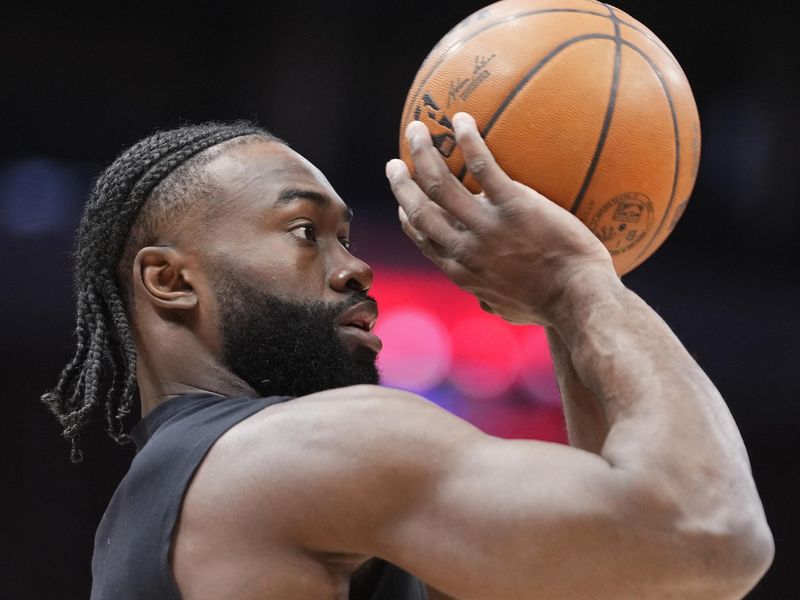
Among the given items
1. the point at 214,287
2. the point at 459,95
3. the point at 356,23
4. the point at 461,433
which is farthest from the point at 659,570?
the point at 356,23

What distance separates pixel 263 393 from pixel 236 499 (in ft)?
1.47

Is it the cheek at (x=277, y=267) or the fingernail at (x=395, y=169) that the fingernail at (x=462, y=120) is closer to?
the fingernail at (x=395, y=169)

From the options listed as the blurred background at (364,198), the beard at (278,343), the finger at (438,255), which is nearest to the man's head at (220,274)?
the beard at (278,343)

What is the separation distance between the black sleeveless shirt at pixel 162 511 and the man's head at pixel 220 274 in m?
0.15

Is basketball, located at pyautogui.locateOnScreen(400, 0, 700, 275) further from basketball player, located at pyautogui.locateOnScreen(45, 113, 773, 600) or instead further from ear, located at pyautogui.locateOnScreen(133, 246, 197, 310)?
ear, located at pyautogui.locateOnScreen(133, 246, 197, 310)

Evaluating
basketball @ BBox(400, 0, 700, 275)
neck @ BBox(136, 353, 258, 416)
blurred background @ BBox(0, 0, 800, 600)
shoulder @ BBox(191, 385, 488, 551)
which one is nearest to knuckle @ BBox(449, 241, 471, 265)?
basketball @ BBox(400, 0, 700, 275)

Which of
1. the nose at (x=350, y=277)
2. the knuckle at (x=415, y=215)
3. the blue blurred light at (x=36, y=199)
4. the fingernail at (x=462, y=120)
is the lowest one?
the blue blurred light at (x=36, y=199)

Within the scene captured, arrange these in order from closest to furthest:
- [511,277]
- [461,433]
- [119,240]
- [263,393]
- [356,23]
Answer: [461,433], [511,277], [263,393], [119,240], [356,23]

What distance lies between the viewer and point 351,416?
183 cm

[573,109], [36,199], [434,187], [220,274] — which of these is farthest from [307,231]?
[36,199]

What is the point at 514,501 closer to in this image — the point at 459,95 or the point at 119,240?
the point at 459,95

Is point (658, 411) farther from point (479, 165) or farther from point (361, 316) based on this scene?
point (361, 316)

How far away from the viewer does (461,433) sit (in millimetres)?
1796

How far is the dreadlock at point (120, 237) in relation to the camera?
2.39m
